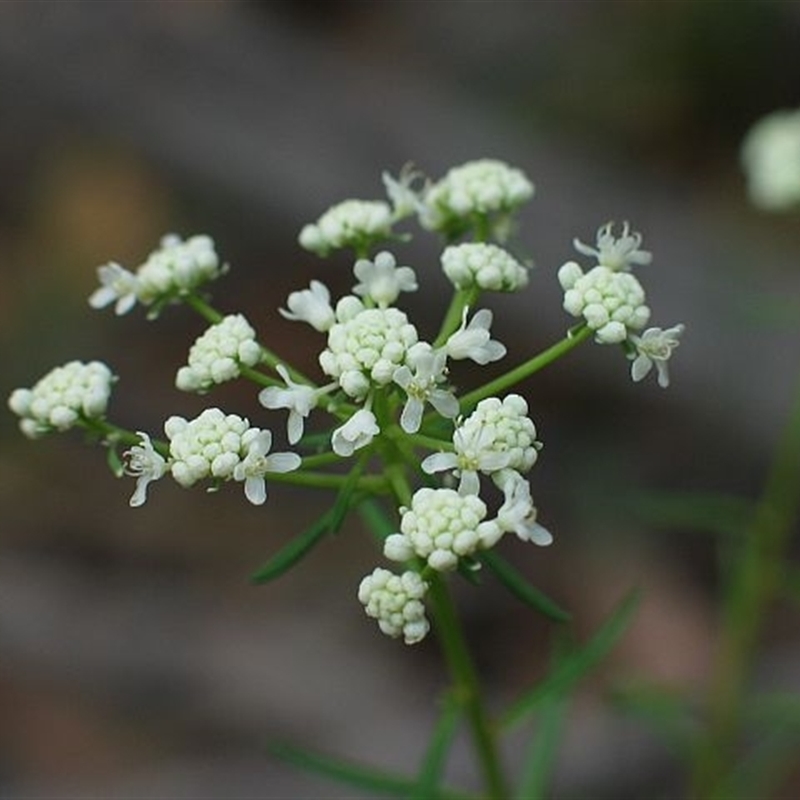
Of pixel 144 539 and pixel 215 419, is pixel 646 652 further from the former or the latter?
pixel 215 419

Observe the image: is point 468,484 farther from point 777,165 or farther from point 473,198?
point 777,165

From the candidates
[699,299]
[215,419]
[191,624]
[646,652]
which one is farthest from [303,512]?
[215,419]

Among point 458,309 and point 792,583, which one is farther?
point 792,583

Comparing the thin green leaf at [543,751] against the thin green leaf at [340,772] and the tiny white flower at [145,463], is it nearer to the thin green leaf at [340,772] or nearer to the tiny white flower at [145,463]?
the thin green leaf at [340,772]

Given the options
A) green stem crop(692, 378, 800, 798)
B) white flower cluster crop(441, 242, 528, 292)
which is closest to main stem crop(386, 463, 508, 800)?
white flower cluster crop(441, 242, 528, 292)

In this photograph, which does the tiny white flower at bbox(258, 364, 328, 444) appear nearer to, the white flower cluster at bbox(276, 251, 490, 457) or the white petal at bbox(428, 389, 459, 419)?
the white flower cluster at bbox(276, 251, 490, 457)

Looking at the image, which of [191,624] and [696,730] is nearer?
[696,730]

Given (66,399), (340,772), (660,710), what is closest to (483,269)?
(66,399)
